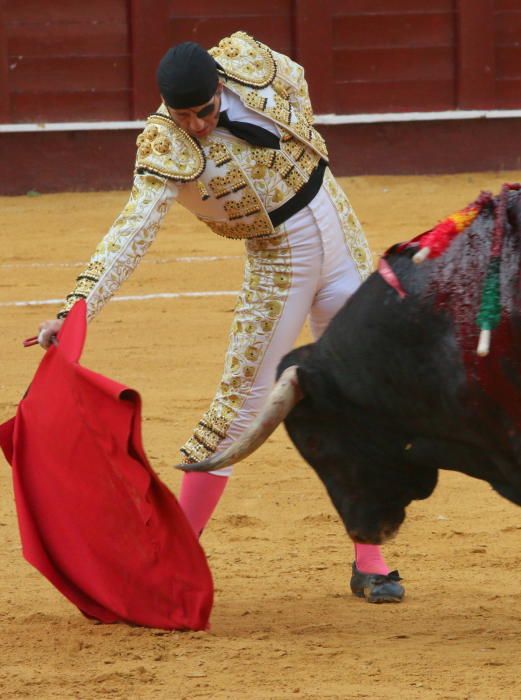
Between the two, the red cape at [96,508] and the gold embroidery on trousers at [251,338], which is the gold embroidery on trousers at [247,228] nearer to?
the gold embroidery on trousers at [251,338]

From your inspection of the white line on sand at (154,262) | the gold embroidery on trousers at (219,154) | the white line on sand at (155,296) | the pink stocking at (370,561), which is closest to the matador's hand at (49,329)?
the gold embroidery on trousers at (219,154)

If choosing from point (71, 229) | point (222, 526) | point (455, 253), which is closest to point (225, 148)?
point (455, 253)

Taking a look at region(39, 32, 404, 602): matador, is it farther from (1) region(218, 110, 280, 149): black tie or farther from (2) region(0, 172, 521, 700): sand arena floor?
(2) region(0, 172, 521, 700): sand arena floor

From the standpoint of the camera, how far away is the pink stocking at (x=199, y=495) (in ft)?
11.3

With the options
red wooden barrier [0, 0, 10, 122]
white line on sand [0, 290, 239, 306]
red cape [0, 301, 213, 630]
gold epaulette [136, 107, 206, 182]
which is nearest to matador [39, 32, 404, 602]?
gold epaulette [136, 107, 206, 182]

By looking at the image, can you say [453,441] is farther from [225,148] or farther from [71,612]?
[71,612]

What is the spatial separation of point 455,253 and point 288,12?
809 cm

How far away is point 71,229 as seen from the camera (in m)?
9.12

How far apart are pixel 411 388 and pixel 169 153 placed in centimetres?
77

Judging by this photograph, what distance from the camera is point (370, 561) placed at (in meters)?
3.45

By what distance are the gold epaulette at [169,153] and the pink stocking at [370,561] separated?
0.95 meters

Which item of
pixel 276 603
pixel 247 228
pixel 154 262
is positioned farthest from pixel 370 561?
pixel 154 262

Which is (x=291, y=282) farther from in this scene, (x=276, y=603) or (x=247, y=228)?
(x=276, y=603)

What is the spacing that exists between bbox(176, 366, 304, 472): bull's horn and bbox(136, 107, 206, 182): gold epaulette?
23.0 inches
